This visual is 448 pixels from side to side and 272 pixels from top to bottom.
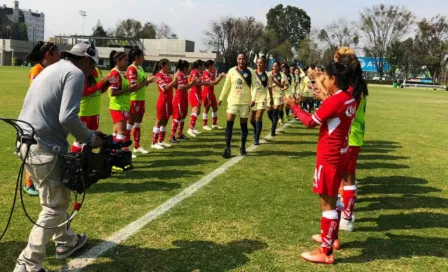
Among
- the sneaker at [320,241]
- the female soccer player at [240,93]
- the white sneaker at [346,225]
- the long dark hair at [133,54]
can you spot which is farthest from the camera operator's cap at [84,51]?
the female soccer player at [240,93]

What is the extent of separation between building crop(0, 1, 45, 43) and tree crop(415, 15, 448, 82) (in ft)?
250

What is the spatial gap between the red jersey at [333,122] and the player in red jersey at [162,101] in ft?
18.8

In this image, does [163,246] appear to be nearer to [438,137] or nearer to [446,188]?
[446,188]

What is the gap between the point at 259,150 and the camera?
31.5 ft

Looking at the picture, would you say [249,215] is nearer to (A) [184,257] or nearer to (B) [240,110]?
(A) [184,257]

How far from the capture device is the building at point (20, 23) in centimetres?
11795

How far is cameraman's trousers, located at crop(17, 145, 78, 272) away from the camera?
129 inches

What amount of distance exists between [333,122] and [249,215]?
189cm

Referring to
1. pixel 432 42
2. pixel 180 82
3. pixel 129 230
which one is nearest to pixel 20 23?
pixel 432 42

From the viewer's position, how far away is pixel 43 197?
3357mm

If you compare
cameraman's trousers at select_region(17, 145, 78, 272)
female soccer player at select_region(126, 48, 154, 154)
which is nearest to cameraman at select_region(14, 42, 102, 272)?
cameraman's trousers at select_region(17, 145, 78, 272)

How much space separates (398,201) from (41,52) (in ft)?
18.0

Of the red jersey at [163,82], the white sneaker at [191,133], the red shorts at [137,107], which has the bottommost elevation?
the white sneaker at [191,133]

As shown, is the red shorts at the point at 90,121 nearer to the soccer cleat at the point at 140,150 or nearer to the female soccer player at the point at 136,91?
the female soccer player at the point at 136,91
